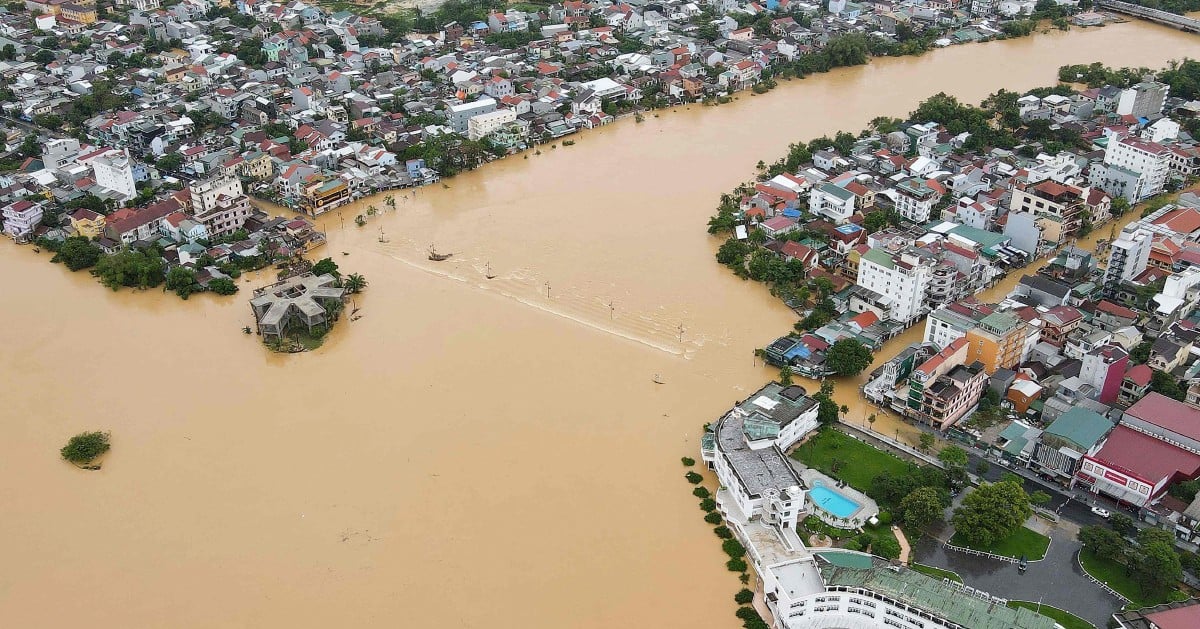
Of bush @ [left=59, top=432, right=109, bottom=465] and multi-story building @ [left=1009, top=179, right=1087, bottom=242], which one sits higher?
multi-story building @ [left=1009, top=179, right=1087, bottom=242]

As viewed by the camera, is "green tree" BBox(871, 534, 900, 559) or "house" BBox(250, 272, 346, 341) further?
"house" BBox(250, 272, 346, 341)

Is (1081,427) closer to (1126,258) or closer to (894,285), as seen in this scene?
(894,285)

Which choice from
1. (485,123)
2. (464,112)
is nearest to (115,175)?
(464,112)

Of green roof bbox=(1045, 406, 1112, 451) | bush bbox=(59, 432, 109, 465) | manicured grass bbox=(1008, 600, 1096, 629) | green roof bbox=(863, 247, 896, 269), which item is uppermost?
green roof bbox=(863, 247, 896, 269)

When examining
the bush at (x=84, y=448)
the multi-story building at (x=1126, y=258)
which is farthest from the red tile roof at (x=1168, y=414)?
→ the bush at (x=84, y=448)

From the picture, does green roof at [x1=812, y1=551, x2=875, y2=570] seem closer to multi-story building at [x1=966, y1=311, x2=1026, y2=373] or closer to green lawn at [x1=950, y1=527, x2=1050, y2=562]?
green lawn at [x1=950, y1=527, x2=1050, y2=562]

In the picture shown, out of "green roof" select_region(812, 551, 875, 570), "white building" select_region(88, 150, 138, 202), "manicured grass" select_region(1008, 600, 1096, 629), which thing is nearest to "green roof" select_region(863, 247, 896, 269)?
"green roof" select_region(812, 551, 875, 570)
